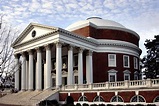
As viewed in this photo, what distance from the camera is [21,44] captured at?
153 ft

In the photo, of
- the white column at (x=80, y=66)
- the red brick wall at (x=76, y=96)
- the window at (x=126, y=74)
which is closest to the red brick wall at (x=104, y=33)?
the white column at (x=80, y=66)

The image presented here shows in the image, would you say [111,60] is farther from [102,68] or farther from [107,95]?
[107,95]

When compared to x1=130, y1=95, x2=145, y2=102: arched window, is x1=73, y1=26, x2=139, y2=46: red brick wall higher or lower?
higher

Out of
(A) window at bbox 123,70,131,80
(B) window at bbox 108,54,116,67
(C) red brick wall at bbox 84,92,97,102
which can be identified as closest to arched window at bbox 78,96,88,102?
(C) red brick wall at bbox 84,92,97,102

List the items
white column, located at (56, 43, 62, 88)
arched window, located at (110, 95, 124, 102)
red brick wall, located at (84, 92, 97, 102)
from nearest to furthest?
arched window, located at (110, 95, 124, 102), red brick wall, located at (84, 92, 97, 102), white column, located at (56, 43, 62, 88)

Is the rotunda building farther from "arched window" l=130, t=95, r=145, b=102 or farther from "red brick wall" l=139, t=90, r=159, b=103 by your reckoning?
"red brick wall" l=139, t=90, r=159, b=103

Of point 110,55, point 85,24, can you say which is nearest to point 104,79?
point 110,55

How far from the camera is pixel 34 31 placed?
43469 mm

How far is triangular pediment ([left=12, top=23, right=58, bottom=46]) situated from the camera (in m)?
40.3

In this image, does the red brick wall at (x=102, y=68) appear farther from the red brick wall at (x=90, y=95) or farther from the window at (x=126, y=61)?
the red brick wall at (x=90, y=95)

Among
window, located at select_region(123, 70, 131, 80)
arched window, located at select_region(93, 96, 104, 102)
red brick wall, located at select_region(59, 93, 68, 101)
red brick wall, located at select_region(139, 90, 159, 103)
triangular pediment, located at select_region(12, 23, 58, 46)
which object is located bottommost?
red brick wall, located at select_region(59, 93, 68, 101)

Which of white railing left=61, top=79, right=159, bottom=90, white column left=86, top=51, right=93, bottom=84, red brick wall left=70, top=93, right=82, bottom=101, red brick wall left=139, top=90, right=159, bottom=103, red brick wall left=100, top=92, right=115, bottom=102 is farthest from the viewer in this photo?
white column left=86, top=51, right=93, bottom=84

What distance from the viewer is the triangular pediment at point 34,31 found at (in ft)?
132

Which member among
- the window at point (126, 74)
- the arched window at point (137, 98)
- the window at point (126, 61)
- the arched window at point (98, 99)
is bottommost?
the arched window at point (98, 99)
